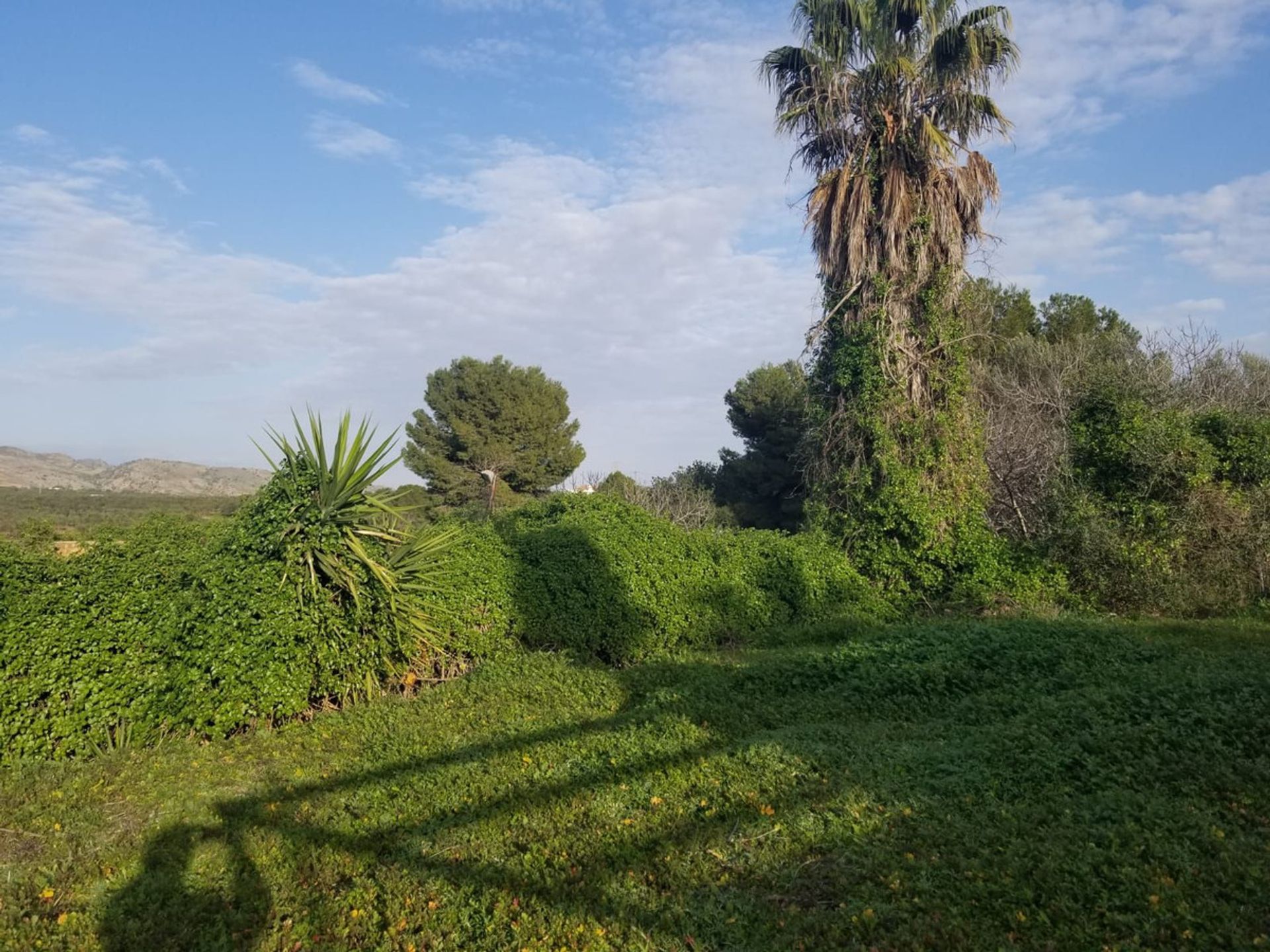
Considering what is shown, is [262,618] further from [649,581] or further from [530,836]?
[649,581]

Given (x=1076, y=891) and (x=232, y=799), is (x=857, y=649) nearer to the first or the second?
(x=1076, y=891)

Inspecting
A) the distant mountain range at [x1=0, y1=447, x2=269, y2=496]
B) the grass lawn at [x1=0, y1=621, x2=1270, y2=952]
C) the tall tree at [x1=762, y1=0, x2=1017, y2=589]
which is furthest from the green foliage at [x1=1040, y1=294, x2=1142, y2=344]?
the distant mountain range at [x1=0, y1=447, x2=269, y2=496]

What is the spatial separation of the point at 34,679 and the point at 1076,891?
6.35 metres

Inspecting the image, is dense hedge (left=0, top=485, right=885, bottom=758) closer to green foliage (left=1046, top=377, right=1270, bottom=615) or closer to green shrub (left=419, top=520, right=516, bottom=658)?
green shrub (left=419, top=520, right=516, bottom=658)

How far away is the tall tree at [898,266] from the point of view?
42.4 feet

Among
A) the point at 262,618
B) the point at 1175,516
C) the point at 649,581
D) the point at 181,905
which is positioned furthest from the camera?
the point at 1175,516

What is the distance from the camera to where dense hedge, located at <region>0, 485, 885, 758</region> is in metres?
5.79

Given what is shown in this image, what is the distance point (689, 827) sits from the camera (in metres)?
4.66

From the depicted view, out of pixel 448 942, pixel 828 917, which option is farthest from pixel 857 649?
pixel 448 942

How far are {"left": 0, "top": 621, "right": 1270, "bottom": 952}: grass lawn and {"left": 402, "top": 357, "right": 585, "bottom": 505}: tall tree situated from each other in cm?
2099

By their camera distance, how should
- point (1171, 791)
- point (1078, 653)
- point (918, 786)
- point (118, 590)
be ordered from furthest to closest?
point (1078, 653) → point (118, 590) → point (918, 786) → point (1171, 791)

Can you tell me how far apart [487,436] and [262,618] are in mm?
22089

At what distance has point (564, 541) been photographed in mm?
10258

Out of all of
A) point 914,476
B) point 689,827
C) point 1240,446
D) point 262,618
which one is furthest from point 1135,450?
point 262,618
